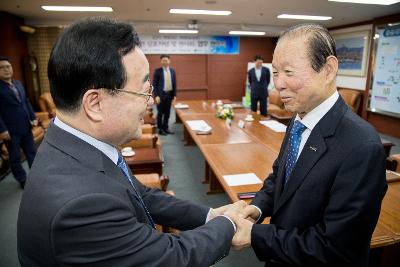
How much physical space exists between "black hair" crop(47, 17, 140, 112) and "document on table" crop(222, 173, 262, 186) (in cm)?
141

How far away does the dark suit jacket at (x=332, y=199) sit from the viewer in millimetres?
950

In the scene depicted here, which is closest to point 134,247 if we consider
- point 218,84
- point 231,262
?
point 231,262

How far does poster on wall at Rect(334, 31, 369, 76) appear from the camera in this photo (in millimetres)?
7500

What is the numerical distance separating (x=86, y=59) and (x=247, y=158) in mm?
2053

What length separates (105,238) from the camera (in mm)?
705

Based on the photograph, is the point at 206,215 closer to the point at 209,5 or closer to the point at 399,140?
the point at 209,5

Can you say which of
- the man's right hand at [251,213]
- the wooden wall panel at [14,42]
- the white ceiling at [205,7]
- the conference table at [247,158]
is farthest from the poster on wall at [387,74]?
the wooden wall panel at [14,42]

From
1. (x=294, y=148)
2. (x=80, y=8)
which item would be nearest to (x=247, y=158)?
(x=294, y=148)

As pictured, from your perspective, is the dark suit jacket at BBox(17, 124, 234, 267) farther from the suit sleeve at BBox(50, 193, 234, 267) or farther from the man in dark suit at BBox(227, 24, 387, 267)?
the man in dark suit at BBox(227, 24, 387, 267)

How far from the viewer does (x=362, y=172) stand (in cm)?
94

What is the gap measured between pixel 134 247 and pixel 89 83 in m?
0.46

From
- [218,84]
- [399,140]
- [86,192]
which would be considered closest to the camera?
[86,192]

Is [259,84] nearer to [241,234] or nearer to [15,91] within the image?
[15,91]

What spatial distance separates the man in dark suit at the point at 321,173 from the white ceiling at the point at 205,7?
469cm
